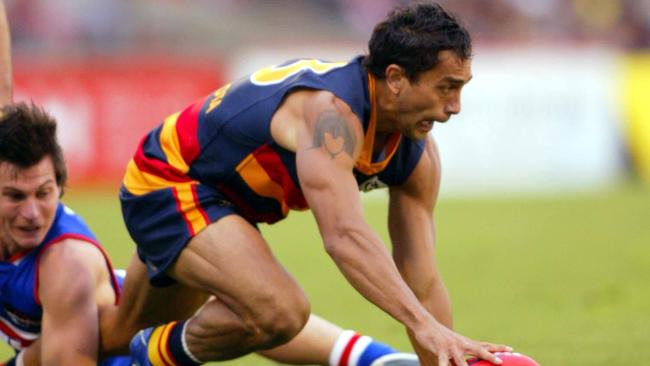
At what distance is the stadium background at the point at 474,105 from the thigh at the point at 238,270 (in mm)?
5415

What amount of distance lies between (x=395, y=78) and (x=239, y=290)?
1101 millimetres

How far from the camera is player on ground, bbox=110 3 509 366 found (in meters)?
5.09

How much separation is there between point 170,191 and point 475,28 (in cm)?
1728

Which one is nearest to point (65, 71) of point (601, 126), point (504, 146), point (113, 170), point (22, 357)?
point (113, 170)

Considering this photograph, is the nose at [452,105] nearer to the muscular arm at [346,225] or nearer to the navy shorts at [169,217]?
the muscular arm at [346,225]

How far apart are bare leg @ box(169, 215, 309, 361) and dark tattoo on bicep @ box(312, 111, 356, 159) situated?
2.21ft

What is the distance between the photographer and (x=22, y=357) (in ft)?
20.9

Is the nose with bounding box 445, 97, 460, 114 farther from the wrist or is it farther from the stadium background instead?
the stadium background

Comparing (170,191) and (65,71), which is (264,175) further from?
(65,71)

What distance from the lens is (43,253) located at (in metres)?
6.09

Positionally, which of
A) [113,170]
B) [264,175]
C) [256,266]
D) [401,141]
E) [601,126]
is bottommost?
[113,170]

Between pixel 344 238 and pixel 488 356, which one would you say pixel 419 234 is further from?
pixel 488 356

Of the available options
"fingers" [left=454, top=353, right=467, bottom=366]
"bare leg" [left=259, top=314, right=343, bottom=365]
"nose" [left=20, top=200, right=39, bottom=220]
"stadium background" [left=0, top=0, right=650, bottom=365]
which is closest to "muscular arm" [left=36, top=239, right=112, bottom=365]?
"nose" [left=20, top=200, right=39, bottom=220]

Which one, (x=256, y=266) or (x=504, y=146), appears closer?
(x=256, y=266)
